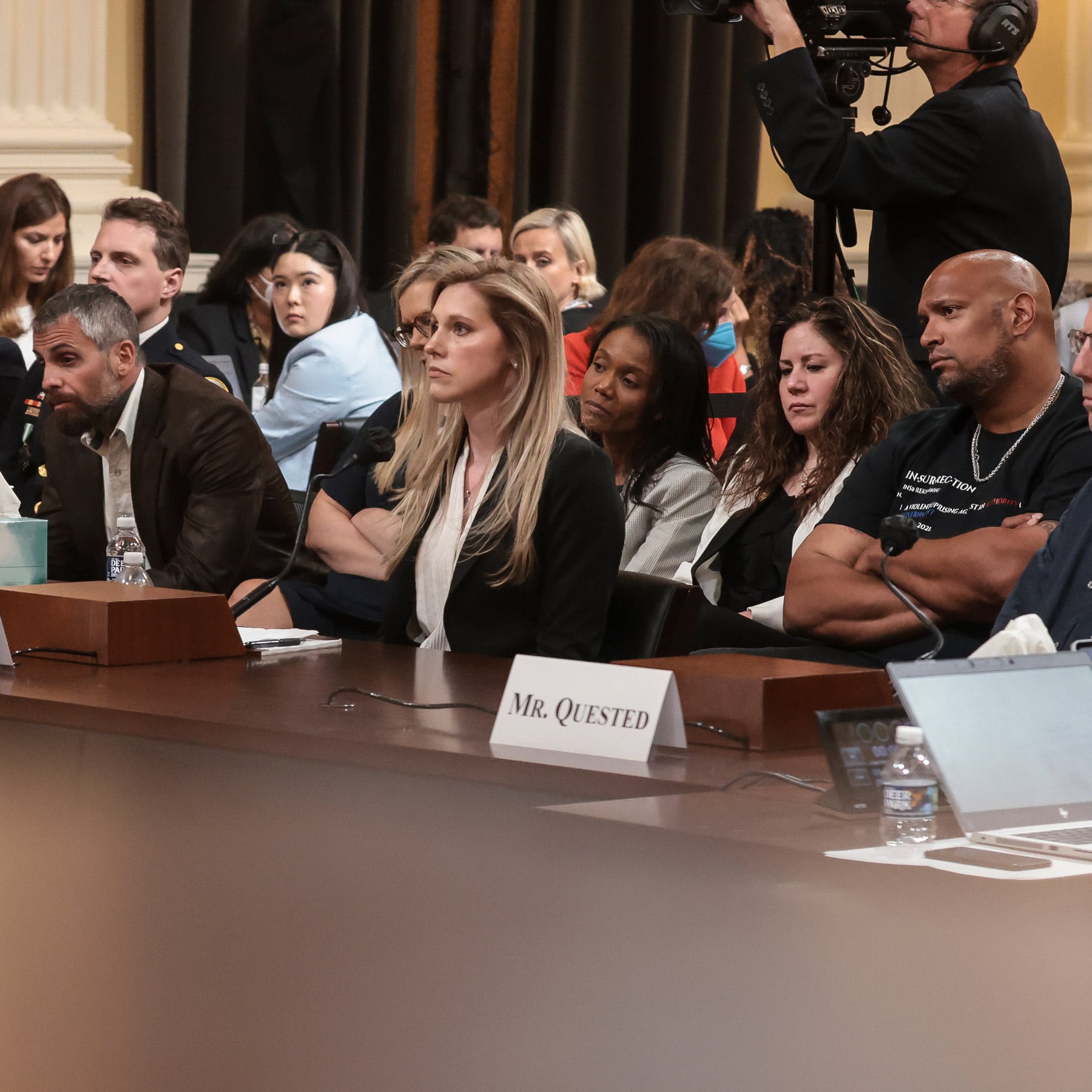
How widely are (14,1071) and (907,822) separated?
895 mm

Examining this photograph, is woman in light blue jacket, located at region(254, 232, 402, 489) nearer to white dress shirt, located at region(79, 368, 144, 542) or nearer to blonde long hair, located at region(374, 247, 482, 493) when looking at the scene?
blonde long hair, located at region(374, 247, 482, 493)

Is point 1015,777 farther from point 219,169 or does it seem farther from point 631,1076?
point 219,169

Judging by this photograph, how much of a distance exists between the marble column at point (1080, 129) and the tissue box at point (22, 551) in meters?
3.36

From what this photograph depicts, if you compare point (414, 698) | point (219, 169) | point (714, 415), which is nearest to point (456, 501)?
point (414, 698)

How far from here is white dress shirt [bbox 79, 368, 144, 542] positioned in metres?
3.07

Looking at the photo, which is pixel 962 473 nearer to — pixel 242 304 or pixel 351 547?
pixel 351 547

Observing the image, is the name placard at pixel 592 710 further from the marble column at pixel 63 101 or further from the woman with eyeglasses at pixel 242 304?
the marble column at pixel 63 101

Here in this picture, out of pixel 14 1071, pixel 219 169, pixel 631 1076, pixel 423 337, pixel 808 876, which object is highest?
pixel 219 169

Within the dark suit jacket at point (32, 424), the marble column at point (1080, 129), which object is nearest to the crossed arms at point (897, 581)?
the dark suit jacket at point (32, 424)

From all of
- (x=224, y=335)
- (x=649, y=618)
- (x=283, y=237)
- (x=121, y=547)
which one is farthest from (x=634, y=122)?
(x=649, y=618)

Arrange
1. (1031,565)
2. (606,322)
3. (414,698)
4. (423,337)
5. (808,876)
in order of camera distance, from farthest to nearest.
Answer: (606,322), (423,337), (1031,565), (414,698), (808,876)

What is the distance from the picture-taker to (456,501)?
2525 mm

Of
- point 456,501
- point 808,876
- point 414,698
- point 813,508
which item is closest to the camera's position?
point 808,876

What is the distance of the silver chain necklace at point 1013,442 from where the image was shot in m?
2.54
